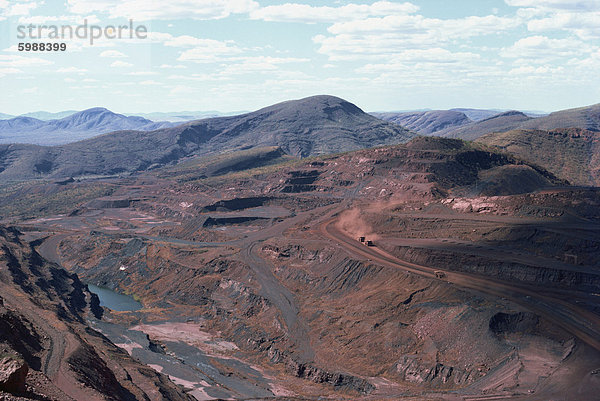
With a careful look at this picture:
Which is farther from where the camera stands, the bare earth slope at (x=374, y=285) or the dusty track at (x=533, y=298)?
the dusty track at (x=533, y=298)

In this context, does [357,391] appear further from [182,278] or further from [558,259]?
[182,278]

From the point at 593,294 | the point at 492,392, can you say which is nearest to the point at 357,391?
the point at 492,392

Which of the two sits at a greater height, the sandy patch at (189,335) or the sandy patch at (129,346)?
the sandy patch at (129,346)

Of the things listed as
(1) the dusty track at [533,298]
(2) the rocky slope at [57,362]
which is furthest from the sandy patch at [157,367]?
(1) the dusty track at [533,298]

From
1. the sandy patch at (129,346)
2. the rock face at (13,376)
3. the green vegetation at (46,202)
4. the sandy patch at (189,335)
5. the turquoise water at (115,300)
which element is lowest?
the turquoise water at (115,300)

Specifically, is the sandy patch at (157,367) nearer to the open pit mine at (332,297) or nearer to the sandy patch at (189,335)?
the open pit mine at (332,297)

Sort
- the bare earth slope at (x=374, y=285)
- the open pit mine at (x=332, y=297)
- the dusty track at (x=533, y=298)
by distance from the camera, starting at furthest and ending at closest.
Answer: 1. the dusty track at (x=533, y=298)
2. the bare earth slope at (x=374, y=285)
3. the open pit mine at (x=332, y=297)

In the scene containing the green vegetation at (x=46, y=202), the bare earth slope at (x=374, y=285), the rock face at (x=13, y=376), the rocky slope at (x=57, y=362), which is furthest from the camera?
the green vegetation at (x=46, y=202)
